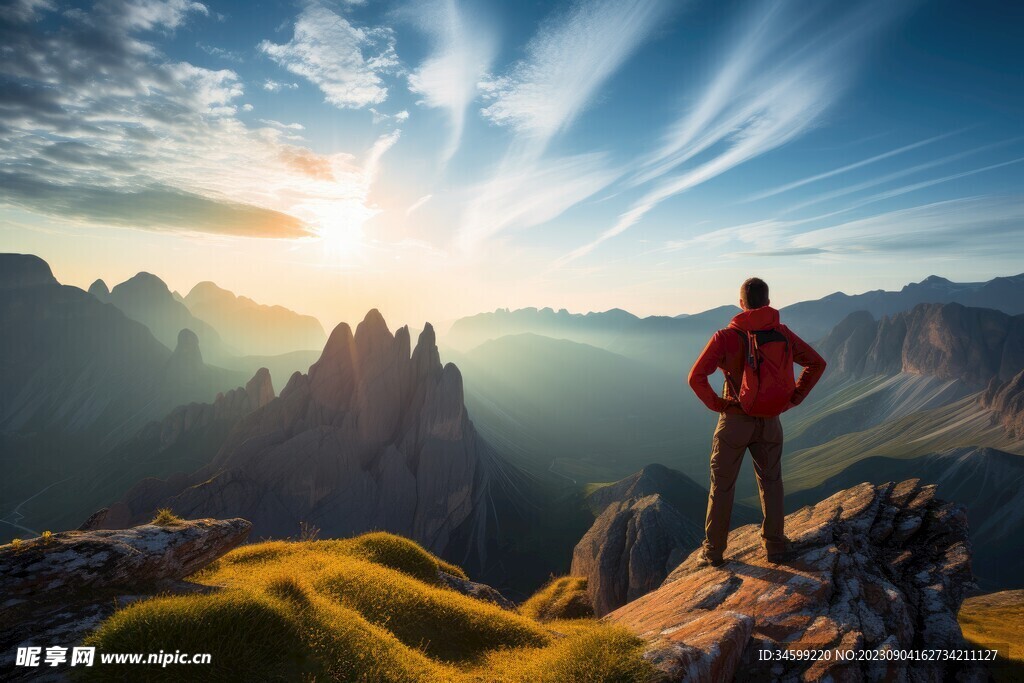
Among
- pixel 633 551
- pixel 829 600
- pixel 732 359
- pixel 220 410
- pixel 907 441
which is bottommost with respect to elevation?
pixel 907 441

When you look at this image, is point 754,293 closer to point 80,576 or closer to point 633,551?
point 80,576

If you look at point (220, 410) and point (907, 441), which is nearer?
point (220, 410)

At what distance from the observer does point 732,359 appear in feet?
30.7

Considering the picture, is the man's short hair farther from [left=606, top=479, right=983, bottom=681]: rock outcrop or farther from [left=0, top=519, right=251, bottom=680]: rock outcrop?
[left=0, top=519, right=251, bottom=680]: rock outcrop

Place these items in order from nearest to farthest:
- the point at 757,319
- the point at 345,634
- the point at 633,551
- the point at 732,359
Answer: the point at 345,634, the point at 757,319, the point at 732,359, the point at 633,551

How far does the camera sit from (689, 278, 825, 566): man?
8.94 meters

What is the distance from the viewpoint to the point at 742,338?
30.7 ft

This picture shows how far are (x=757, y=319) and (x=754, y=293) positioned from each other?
2.23 feet

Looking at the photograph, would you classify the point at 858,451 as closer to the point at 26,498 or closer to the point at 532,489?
the point at 532,489

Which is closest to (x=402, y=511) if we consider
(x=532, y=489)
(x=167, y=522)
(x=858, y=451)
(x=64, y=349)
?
(x=532, y=489)

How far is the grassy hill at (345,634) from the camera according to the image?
5328 mm

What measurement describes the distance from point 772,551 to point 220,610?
35.8 feet

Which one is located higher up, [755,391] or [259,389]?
[755,391]

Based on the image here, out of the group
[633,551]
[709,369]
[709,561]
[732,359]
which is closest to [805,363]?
[732,359]
